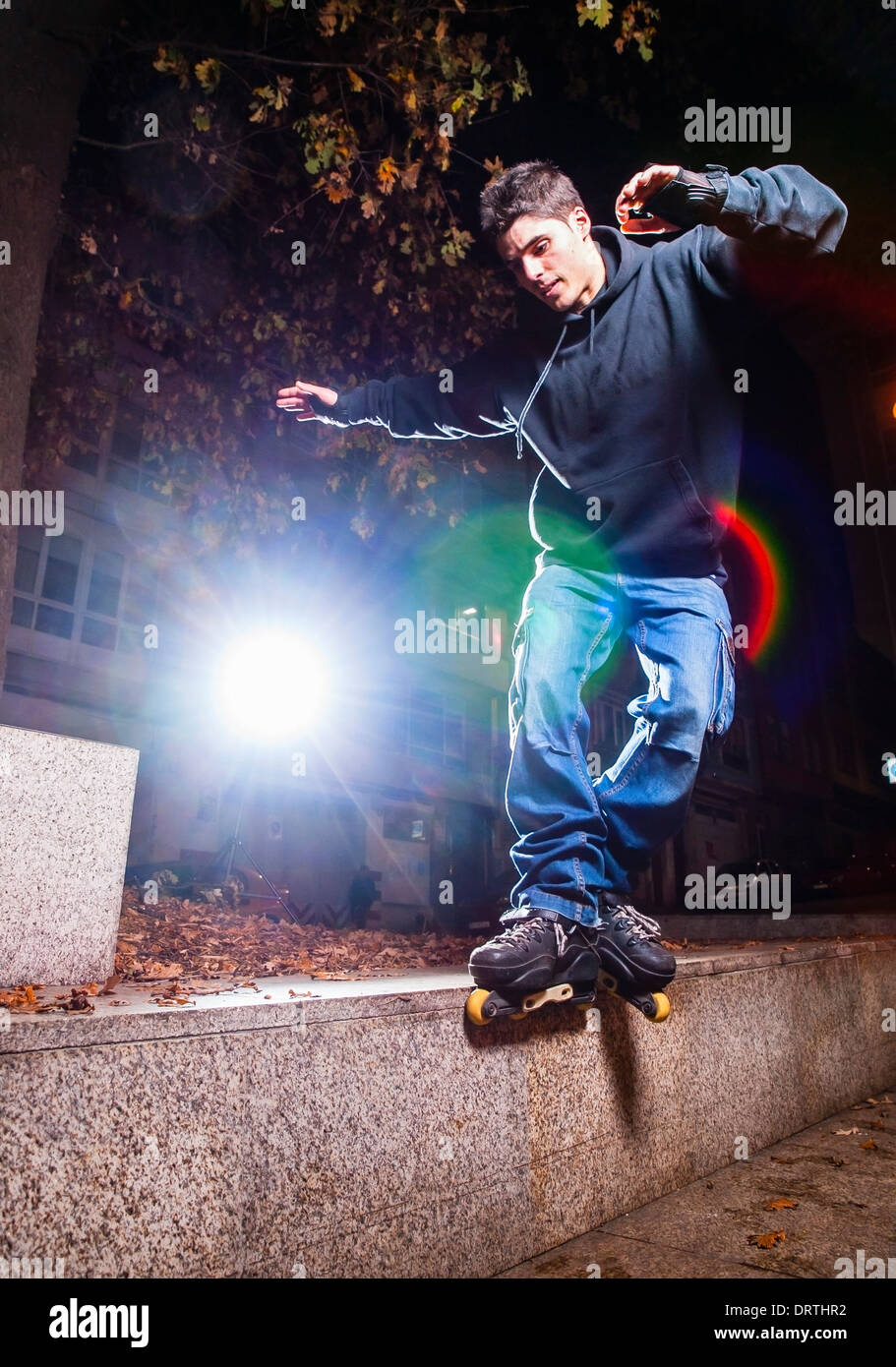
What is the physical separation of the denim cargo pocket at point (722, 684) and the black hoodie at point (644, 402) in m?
0.30

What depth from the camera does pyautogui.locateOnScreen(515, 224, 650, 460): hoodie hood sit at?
11.0 feet

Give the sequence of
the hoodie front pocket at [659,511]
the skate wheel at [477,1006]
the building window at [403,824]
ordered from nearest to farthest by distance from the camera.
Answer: the skate wheel at [477,1006], the hoodie front pocket at [659,511], the building window at [403,824]

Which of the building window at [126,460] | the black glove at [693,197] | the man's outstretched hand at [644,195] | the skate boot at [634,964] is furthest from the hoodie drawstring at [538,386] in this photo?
the building window at [126,460]

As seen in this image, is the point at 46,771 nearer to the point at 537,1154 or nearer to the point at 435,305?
the point at 537,1154

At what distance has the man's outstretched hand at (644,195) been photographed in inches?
110

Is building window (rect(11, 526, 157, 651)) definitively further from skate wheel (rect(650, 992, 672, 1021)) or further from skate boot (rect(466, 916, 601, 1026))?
skate wheel (rect(650, 992, 672, 1021))

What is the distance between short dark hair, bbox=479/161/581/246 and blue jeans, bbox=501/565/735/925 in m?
1.53

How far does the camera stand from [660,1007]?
296 centimetres

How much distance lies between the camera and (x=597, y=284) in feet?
11.2

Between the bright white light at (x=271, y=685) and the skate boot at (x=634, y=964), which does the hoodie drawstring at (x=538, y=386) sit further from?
the bright white light at (x=271, y=685)

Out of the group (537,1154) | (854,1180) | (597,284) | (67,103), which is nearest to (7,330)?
(67,103)

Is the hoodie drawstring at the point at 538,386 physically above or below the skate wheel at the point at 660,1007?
above

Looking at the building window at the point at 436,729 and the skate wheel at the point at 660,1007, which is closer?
the skate wheel at the point at 660,1007

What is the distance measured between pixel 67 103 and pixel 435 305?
348cm
